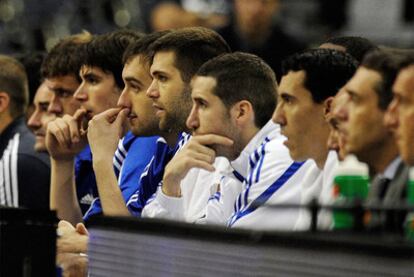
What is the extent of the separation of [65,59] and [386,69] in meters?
3.69

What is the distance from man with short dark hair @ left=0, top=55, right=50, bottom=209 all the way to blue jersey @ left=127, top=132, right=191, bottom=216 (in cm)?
98

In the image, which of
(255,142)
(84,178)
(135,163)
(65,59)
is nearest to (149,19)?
(65,59)

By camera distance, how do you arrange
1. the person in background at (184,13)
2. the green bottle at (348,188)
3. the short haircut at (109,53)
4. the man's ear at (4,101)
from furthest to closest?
the person in background at (184,13) → the man's ear at (4,101) → the short haircut at (109,53) → the green bottle at (348,188)

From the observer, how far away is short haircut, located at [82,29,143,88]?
26.6 ft

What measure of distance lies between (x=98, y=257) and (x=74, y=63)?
355cm

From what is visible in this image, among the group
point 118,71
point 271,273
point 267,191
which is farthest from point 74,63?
point 271,273

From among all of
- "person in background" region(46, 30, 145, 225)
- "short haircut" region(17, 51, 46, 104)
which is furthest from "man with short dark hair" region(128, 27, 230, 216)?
"short haircut" region(17, 51, 46, 104)

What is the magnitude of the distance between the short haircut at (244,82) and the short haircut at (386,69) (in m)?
1.44

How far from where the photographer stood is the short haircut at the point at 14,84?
948cm

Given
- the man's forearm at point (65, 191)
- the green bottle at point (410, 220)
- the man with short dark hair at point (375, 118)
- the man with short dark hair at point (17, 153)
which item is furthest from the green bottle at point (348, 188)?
the man with short dark hair at point (17, 153)

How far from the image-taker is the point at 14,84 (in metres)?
9.48

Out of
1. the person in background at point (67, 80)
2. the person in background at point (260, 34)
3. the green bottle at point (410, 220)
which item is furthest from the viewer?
the person in background at point (260, 34)

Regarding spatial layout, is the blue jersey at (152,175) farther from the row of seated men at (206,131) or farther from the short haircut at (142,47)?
the short haircut at (142,47)

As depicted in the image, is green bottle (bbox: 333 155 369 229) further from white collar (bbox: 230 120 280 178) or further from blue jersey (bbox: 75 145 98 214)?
blue jersey (bbox: 75 145 98 214)
